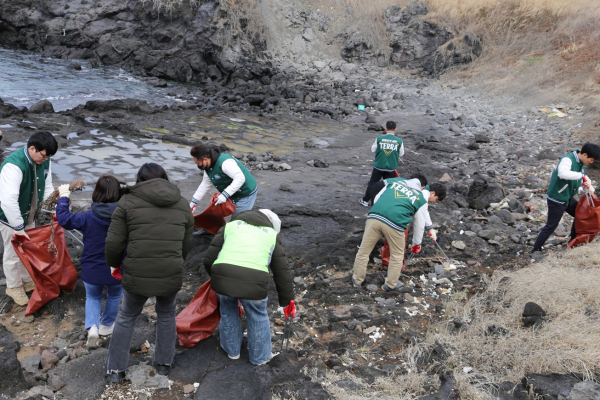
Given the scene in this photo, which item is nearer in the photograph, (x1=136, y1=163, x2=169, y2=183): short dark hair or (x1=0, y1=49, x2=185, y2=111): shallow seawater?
(x1=136, y1=163, x2=169, y2=183): short dark hair

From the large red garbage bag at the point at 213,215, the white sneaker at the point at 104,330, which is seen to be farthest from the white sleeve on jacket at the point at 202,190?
the white sneaker at the point at 104,330

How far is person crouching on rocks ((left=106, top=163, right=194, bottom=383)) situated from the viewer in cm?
326

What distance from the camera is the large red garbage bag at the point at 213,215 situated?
550cm

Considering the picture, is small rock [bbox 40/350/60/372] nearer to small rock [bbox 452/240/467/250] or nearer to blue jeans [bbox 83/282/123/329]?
blue jeans [bbox 83/282/123/329]

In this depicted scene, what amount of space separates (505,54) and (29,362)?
26514 mm

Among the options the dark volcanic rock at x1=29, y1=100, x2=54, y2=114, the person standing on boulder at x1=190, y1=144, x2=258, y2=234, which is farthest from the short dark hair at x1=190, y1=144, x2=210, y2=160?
the dark volcanic rock at x1=29, y1=100, x2=54, y2=114

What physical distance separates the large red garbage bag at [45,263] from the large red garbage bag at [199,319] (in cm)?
141


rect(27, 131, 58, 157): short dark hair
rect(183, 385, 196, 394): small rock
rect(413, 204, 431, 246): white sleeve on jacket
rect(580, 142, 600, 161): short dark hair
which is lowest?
rect(183, 385, 196, 394): small rock

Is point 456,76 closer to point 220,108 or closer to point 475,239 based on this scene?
point 220,108

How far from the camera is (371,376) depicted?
12.4 feet

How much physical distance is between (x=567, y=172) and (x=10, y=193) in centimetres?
616

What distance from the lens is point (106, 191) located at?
3.62 m

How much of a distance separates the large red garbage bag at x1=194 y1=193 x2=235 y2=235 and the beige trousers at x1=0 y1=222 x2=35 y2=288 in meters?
1.93

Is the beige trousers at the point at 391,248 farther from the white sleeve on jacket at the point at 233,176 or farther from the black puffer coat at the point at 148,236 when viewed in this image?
the black puffer coat at the point at 148,236
